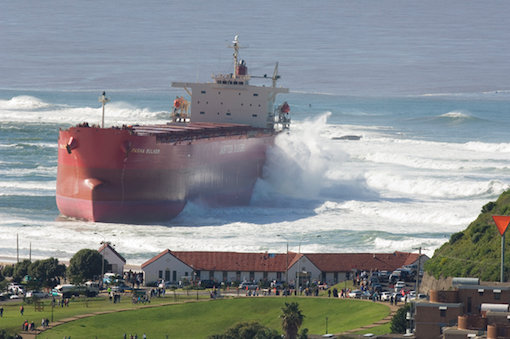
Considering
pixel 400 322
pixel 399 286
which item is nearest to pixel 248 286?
pixel 399 286

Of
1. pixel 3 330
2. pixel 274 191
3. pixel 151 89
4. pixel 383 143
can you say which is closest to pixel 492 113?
pixel 383 143

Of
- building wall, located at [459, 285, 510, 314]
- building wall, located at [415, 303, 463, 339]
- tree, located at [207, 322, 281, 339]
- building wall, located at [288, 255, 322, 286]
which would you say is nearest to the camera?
building wall, located at [415, 303, 463, 339]

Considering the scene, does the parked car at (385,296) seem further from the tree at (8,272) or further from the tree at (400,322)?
the tree at (8,272)

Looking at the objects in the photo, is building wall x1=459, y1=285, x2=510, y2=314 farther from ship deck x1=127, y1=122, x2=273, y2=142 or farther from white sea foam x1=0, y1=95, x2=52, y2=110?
white sea foam x1=0, y1=95, x2=52, y2=110

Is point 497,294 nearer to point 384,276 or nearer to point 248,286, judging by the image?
point 384,276

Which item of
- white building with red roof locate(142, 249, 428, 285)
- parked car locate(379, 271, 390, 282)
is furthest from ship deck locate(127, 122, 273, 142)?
parked car locate(379, 271, 390, 282)

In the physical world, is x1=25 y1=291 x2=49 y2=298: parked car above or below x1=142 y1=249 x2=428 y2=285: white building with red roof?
below
